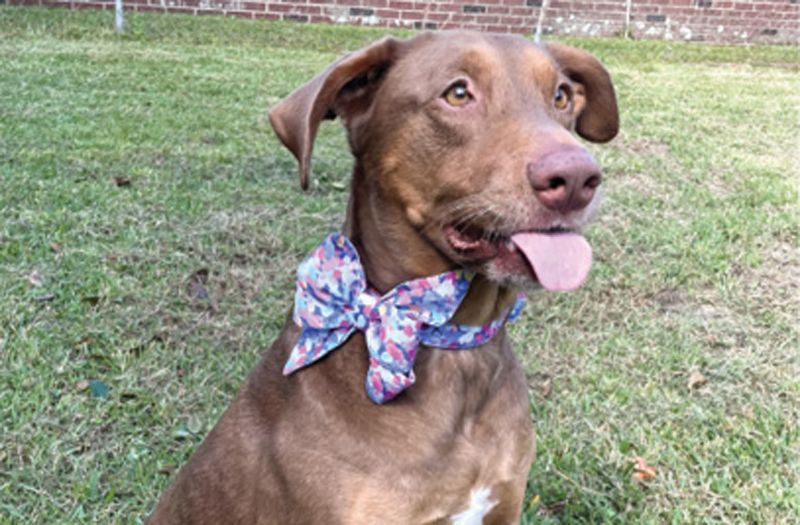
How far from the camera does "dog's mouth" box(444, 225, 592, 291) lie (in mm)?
2383

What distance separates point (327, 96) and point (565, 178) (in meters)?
0.73

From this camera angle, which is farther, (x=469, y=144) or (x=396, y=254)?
(x=396, y=254)

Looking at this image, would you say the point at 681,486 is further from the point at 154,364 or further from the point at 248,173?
the point at 248,173

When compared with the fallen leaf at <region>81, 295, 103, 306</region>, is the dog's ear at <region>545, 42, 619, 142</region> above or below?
above

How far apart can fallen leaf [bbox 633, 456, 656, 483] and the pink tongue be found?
1.72 meters

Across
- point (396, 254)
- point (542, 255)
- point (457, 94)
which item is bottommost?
point (396, 254)

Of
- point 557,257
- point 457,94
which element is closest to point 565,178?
point 557,257

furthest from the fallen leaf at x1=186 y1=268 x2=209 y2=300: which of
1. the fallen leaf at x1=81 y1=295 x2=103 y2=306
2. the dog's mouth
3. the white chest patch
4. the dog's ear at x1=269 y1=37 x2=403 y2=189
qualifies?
the dog's mouth

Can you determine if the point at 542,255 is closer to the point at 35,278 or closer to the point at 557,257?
the point at 557,257

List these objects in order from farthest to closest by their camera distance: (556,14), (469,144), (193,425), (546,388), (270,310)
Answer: (556,14), (270,310), (546,388), (193,425), (469,144)

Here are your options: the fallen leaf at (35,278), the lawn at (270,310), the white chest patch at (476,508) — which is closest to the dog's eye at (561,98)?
the white chest patch at (476,508)

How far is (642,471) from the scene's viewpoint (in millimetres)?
3846

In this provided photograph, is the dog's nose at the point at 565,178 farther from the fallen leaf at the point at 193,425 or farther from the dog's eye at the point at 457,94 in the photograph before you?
the fallen leaf at the point at 193,425

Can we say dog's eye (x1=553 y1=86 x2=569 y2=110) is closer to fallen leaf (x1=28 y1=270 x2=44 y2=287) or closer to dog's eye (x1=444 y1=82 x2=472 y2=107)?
dog's eye (x1=444 y1=82 x2=472 y2=107)
